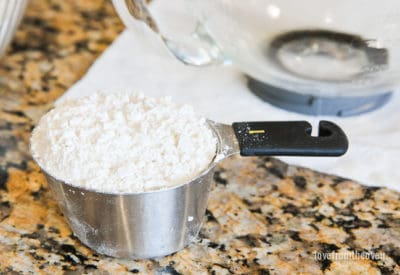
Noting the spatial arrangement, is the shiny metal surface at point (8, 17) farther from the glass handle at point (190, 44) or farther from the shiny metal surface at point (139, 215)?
the shiny metal surface at point (139, 215)

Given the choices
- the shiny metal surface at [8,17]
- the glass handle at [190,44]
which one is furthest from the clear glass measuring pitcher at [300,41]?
the shiny metal surface at [8,17]

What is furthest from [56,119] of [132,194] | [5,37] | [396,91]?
[396,91]

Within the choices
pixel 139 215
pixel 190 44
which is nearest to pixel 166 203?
pixel 139 215

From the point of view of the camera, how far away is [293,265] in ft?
1.85

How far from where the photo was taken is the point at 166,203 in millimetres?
511

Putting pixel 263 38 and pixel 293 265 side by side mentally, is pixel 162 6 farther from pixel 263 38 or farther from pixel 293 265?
pixel 293 265

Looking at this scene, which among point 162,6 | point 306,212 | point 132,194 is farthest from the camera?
point 162,6

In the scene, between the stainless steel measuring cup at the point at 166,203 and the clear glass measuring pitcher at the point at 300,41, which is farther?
the clear glass measuring pitcher at the point at 300,41

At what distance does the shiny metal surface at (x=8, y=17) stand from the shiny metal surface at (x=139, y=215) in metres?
0.26

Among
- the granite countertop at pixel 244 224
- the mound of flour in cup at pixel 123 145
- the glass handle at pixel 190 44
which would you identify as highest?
the glass handle at pixel 190 44

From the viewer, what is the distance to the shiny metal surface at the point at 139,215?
51 centimetres

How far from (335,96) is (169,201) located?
Answer: 304mm

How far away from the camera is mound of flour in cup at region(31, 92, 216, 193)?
1.66 feet

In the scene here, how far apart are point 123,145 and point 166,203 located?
0.19 ft
